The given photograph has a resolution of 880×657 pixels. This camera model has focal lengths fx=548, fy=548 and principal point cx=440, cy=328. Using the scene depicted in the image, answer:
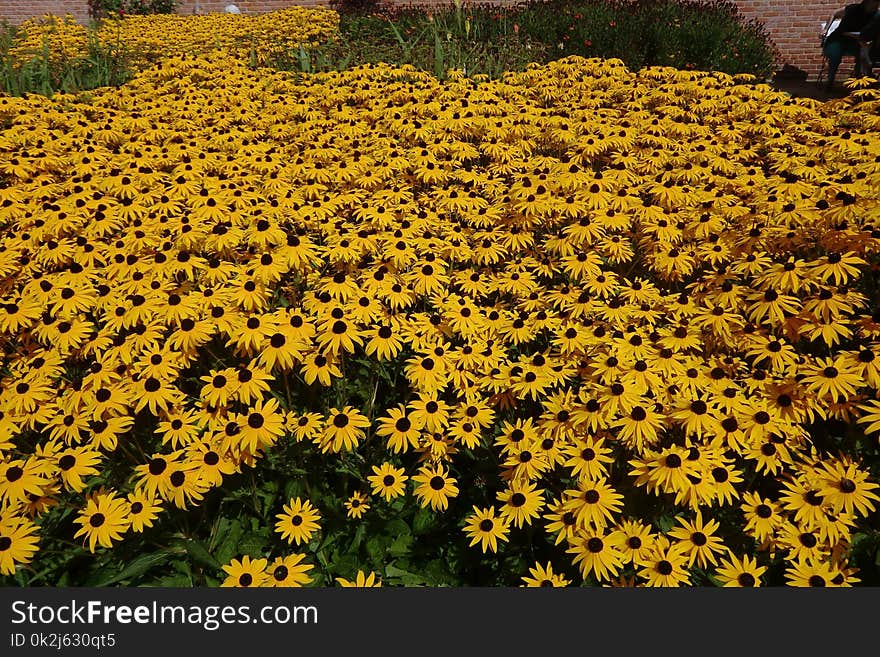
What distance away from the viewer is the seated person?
1198cm

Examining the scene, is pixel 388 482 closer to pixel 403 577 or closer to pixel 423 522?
pixel 423 522

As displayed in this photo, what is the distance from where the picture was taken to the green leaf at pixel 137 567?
2.62 meters

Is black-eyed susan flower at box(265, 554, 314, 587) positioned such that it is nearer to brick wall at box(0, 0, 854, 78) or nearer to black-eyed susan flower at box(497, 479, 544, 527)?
black-eyed susan flower at box(497, 479, 544, 527)

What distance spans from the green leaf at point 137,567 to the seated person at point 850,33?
1557 centimetres

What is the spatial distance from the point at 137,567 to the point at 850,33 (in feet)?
53.0

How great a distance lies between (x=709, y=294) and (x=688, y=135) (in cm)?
272

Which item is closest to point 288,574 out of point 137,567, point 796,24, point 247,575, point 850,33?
point 247,575

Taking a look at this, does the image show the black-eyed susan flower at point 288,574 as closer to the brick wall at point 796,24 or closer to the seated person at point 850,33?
the seated person at point 850,33

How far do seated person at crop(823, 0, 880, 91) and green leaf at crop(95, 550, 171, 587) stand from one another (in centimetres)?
1557

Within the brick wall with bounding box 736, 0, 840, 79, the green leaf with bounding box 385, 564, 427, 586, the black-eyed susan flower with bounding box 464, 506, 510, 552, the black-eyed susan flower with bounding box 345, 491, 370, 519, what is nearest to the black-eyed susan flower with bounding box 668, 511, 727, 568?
the black-eyed susan flower with bounding box 464, 506, 510, 552

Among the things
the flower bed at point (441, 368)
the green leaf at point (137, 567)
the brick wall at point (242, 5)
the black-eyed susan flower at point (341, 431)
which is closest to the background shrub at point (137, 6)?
the brick wall at point (242, 5)

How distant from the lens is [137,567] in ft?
8.70

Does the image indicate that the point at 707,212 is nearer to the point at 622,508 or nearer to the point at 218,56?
the point at 622,508

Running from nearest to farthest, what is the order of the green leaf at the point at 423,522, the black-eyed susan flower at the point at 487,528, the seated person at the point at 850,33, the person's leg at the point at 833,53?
the black-eyed susan flower at the point at 487,528 < the green leaf at the point at 423,522 < the seated person at the point at 850,33 < the person's leg at the point at 833,53
